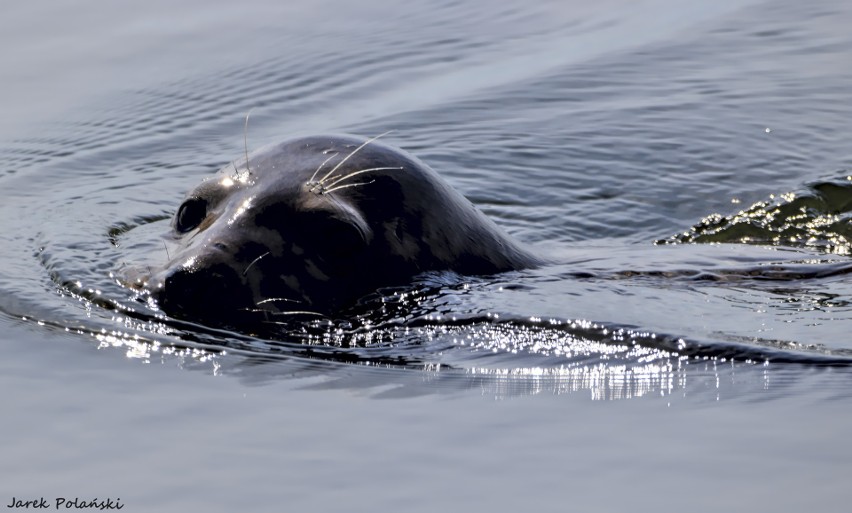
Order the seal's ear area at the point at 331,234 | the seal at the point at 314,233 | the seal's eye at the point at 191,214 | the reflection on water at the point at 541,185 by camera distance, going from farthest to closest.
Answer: the seal's eye at the point at 191,214, the seal's ear area at the point at 331,234, the seal at the point at 314,233, the reflection on water at the point at 541,185

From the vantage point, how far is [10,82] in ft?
33.8

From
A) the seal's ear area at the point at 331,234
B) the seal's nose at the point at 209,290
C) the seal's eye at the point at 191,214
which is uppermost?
Result: the seal's eye at the point at 191,214

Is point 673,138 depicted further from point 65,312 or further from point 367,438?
point 367,438

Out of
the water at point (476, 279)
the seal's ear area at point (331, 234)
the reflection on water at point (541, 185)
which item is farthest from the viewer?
the seal's ear area at point (331, 234)

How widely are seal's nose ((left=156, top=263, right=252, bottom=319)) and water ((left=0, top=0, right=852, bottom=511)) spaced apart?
12 cm

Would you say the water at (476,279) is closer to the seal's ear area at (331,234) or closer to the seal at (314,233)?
the seal at (314,233)

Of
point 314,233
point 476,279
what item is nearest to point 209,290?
point 314,233

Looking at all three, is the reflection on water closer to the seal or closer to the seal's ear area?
the seal

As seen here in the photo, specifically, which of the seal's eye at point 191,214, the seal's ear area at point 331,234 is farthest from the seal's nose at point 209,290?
the seal's eye at point 191,214

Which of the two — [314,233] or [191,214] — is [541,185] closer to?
[191,214]

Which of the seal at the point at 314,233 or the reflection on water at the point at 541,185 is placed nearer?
the reflection on water at the point at 541,185

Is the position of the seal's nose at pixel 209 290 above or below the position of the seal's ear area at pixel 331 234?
below

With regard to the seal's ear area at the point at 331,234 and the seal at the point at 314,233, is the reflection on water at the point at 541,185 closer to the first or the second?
the seal at the point at 314,233

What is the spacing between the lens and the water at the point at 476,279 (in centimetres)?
444
